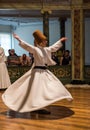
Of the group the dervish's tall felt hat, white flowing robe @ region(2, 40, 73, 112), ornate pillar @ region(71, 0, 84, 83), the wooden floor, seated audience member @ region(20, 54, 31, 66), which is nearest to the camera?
the wooden floor

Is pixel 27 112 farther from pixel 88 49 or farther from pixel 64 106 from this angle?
pixel 88 49

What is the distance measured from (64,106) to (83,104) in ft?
1.34

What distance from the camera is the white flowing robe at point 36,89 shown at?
4.55 m

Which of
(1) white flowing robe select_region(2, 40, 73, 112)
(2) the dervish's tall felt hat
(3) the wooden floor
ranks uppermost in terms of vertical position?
(2) the dervish's tall felt hat

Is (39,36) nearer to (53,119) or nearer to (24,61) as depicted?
(53,119)

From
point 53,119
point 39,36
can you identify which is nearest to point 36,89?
point 53,119

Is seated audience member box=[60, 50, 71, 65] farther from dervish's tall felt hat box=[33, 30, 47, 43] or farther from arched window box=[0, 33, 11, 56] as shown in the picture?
arched window box=[0, 33, 11, 56]

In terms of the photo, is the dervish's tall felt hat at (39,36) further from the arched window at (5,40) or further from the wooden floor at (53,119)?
the arched window at (5,40)

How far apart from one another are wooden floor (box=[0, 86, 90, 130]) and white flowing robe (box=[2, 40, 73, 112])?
0.19 m

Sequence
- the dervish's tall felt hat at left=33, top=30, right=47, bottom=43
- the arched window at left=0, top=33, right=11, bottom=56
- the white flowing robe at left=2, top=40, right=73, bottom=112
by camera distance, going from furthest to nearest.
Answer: the arched window at left=0, top=33, right=11, bottom=56 < the dervish's tall felt hat at left=33, top=30, right=47, bottom=43 < the white flowing robe at left=2, top=40, right=73, bottom=112

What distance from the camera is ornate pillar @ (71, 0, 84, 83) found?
912cm

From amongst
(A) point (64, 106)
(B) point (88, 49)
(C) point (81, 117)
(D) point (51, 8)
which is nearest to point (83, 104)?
(A) point (64, 106)

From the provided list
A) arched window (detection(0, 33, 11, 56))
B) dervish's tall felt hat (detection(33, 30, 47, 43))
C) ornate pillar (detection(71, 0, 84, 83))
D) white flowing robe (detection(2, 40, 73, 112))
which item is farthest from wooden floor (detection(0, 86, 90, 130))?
arched window (detection(0, 33, 11, 56))

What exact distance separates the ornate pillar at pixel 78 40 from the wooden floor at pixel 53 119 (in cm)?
370
